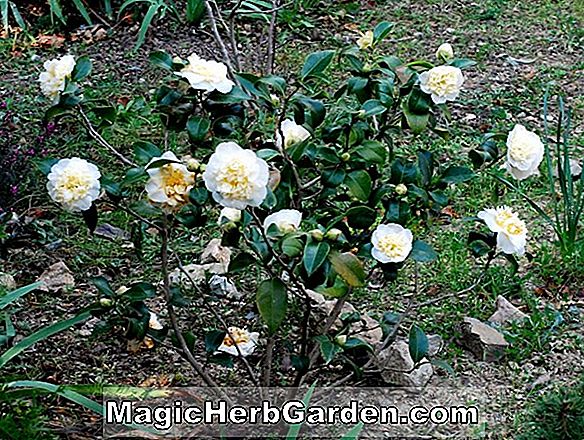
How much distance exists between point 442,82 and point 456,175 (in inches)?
9.7

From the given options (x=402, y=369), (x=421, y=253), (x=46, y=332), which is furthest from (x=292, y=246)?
(x=402, y=369)

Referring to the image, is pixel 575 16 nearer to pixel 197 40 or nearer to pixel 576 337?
pixel 197 40

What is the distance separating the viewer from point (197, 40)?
15.7 ft

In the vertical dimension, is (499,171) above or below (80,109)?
below

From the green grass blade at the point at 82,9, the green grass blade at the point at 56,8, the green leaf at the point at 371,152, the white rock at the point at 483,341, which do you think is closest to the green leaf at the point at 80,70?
the green leaf at the point at 371,152

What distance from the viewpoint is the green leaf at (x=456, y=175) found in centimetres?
207

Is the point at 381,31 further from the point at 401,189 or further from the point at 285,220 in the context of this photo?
the point at 285,220

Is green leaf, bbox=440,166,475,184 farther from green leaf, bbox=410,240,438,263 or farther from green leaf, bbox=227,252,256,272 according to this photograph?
green leaf, bbox=227,252,256,272

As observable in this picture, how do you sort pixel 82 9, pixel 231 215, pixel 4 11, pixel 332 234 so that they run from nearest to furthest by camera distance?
pixel 332 234
pixel 231 215
pixel 4 11
pixel 82 9

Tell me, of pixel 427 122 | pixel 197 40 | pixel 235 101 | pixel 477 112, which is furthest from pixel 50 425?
pixel 197 40

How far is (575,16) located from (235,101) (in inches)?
144

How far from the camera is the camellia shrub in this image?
1756mm

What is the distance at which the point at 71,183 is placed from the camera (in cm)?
182

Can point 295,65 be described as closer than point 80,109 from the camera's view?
No
